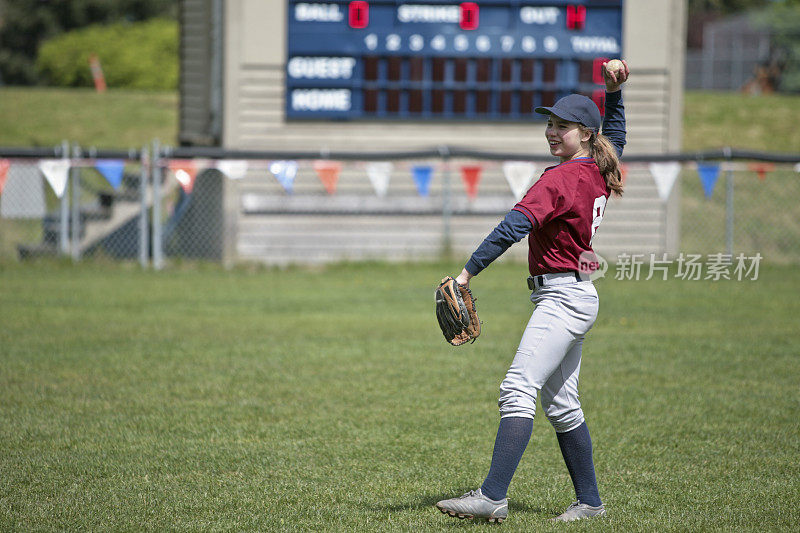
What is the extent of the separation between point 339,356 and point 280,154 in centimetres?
626

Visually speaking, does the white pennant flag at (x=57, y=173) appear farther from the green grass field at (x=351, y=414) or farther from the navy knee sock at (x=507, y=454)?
the navy knee sock at (x=507, y=454)

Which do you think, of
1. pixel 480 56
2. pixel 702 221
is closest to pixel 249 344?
pixel 480 56

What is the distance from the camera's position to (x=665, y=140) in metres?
16.2

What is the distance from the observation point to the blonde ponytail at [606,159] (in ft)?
14.6

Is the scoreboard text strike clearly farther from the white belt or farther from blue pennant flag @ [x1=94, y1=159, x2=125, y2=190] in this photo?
the white belt

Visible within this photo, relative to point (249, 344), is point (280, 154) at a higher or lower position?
higher

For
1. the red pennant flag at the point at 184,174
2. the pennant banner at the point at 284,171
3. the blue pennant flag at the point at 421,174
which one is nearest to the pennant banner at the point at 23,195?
the red pennant flag at the point at 184,174

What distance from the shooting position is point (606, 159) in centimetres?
445

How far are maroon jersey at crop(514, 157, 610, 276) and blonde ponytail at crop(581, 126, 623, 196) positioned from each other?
1.2 inches

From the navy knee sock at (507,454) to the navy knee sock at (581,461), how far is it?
0.98 ft

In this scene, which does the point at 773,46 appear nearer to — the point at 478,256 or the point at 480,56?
the point at 480,56

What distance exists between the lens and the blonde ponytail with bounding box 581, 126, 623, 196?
446 centimetres

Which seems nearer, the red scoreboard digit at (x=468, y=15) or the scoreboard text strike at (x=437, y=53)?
the scoreboard text strike at (x=437, y=53)

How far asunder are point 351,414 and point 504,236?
273 cm
